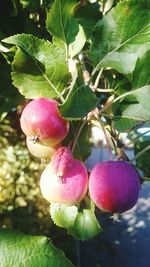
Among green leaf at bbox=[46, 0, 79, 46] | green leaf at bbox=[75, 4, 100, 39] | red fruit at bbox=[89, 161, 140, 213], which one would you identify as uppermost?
green leaf at bbox=[46, 0, 79, 46]

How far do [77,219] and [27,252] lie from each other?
7.1 inches

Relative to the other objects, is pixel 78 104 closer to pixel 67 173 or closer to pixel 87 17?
pixel 67 173

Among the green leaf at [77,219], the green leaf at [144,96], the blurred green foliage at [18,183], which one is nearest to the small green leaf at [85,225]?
the green leaf at [77,219]

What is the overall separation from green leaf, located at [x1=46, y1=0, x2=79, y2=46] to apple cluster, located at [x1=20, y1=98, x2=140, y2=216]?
120 mm

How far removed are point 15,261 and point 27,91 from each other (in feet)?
0.78

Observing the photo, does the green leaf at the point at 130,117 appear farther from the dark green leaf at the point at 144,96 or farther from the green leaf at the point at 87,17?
the green leaf at the point at 87,17

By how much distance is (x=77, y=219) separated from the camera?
818mm

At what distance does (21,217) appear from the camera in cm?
204

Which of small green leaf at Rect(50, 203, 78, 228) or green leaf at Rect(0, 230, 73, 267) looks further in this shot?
small green leaf at Rect(50, 203, 78, 228)

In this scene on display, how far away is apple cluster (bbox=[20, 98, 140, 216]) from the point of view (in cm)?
65

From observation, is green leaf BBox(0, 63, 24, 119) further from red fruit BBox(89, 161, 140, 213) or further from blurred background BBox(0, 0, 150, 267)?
red fruit BBox(89, 161, 140, 213)

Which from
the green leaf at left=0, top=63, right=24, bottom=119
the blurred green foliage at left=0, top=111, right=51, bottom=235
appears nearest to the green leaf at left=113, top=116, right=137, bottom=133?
the green leaf at left=0, top=63, right=24, bottom=119

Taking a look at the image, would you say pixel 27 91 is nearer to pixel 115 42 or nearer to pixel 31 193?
pixel 115 42

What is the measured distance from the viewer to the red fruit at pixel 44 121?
0.64 metres
